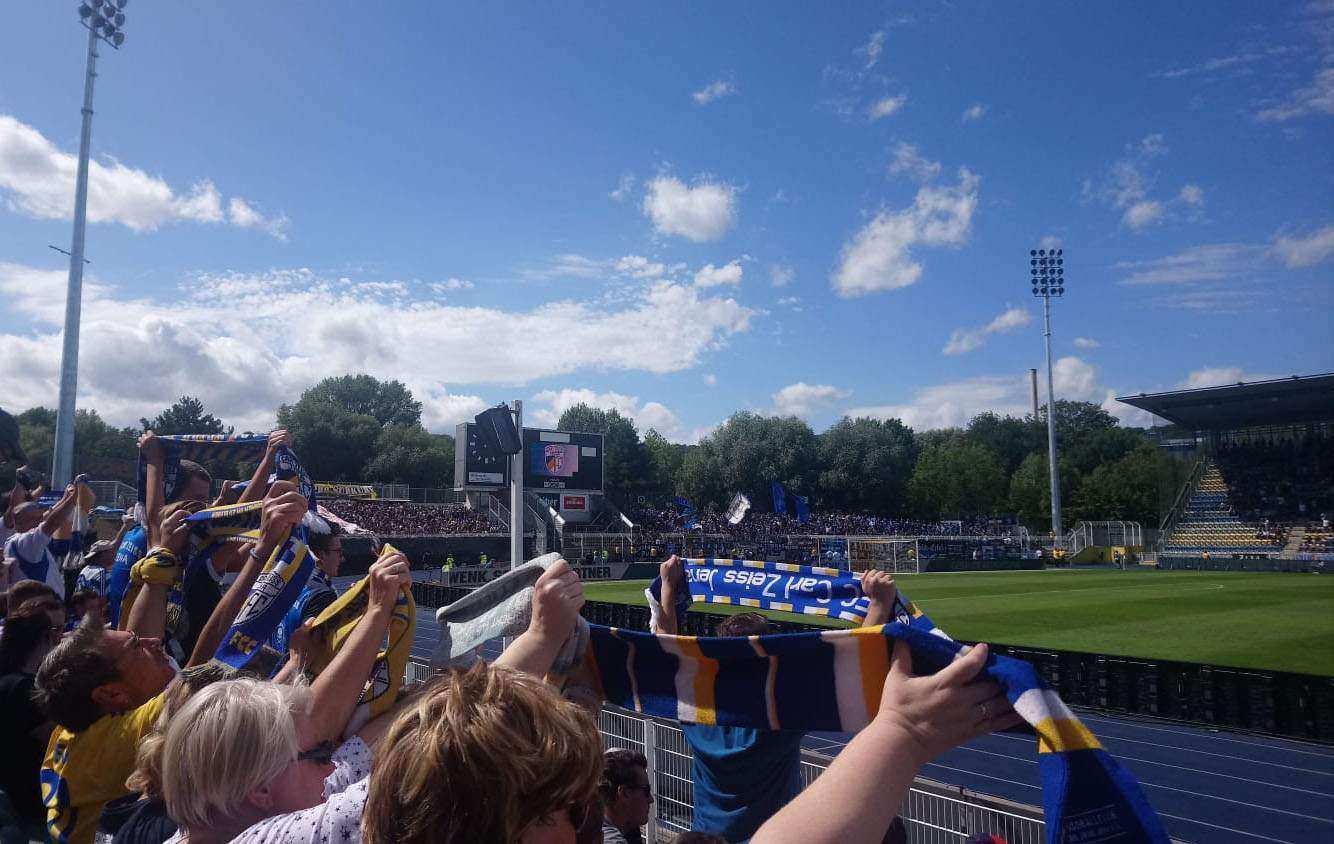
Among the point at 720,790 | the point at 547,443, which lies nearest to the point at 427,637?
→ the point at 720,790

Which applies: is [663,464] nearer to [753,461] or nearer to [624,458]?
[624,458]

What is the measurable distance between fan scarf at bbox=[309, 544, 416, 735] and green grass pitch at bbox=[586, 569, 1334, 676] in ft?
51.1

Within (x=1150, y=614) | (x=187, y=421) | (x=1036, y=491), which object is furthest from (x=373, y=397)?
(x=1150, y=614)

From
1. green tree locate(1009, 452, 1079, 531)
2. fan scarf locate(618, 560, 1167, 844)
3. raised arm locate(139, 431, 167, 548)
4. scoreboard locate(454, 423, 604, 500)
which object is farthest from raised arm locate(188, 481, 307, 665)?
green tree locate(1009, 452, 1079, 531)

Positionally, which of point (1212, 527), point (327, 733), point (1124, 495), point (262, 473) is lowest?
point (1212, 527)

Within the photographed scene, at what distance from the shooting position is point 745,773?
3.21 metres

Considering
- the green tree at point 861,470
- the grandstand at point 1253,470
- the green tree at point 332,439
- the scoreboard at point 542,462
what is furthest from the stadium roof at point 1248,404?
the green tree at point 332,439

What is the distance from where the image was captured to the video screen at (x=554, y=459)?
159 feet

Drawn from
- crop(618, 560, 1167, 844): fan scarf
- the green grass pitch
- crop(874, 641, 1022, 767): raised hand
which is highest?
crop(874, 641, 1022, 767): raised hand

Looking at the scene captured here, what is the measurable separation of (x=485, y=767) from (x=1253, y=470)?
208ft

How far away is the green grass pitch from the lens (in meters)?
16.6

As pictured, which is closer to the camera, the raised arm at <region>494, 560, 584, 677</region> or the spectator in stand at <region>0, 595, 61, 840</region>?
the raised arm at <region>494, 560, 584, 677</region>

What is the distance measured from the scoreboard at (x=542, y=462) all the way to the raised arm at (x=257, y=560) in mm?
41309

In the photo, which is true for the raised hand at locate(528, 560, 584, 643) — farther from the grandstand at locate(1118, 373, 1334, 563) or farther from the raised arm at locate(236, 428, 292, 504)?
the grandstand at locate(1118, 373, 1334, 563)
